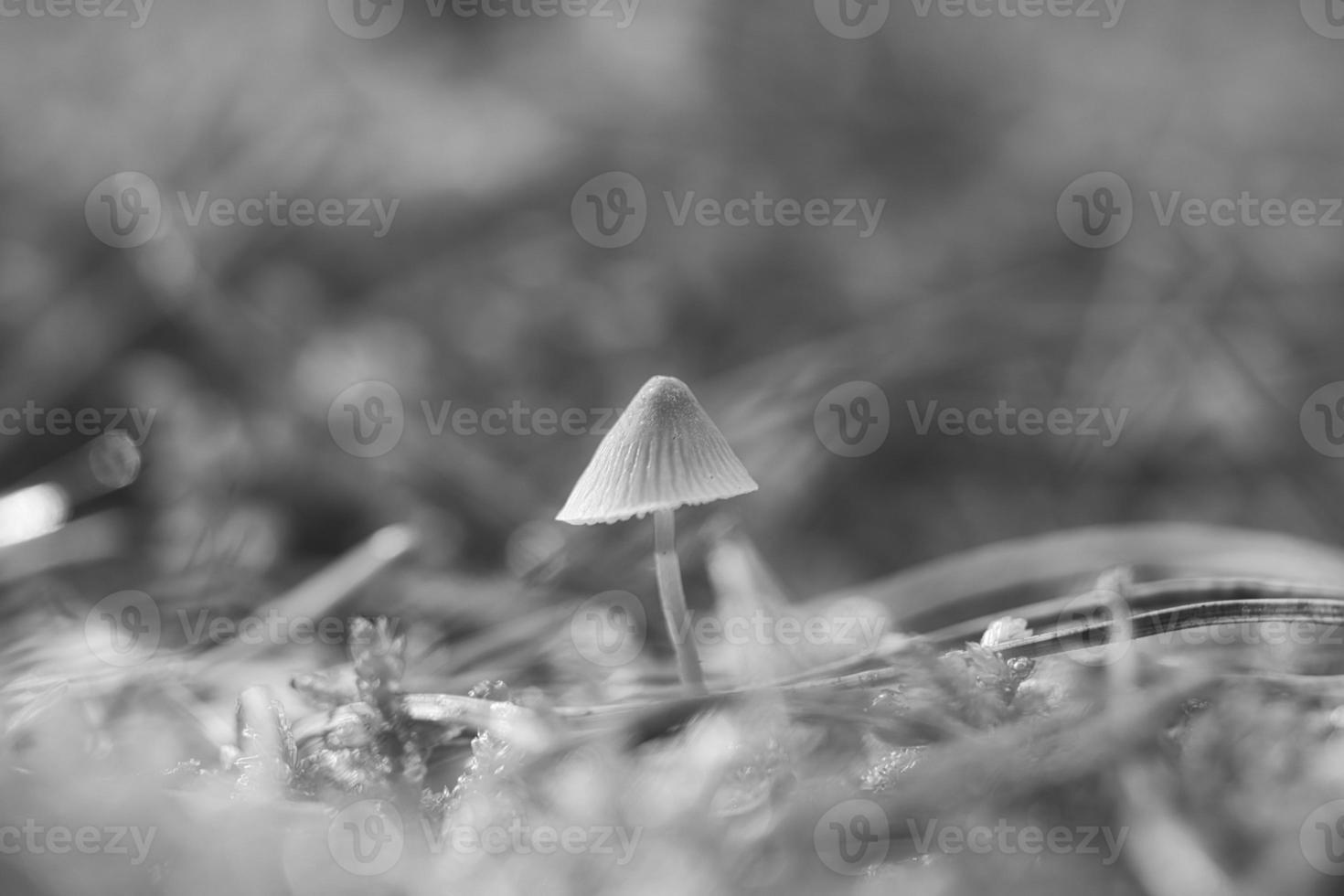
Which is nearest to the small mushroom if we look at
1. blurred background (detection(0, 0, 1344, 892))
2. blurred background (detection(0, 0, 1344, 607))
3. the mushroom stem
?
the mushroom stem

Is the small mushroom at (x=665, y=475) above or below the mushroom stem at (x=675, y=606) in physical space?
above

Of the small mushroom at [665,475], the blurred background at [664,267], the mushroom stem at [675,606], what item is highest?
the blurred background at [664,267]

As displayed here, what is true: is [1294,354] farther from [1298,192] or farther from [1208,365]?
[1298,192]

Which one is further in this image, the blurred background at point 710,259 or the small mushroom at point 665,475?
the blurred background at point 710,259

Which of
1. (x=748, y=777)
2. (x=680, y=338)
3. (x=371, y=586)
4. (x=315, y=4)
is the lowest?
(x=748, y=777)

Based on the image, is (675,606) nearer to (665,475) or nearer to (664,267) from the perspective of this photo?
(665,475)

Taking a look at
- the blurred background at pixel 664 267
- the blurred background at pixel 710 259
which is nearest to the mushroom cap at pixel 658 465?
the blurred background at pixel 664 267

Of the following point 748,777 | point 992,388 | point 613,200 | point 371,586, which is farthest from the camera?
point 613,200

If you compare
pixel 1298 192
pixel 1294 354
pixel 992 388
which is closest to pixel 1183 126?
pixel 1298 192

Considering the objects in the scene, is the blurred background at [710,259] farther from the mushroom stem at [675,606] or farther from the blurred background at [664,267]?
the mushroom stem at [675,606]
